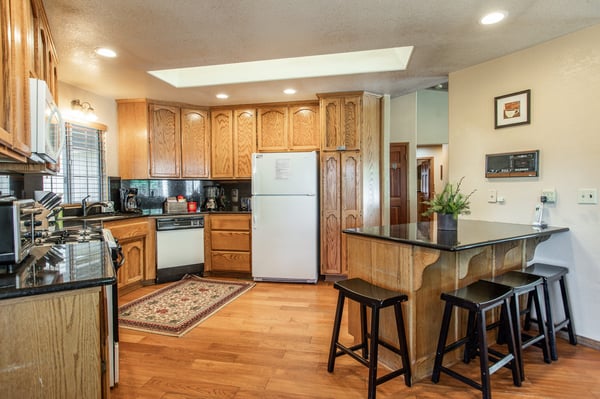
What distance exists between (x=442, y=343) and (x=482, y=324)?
10.7 inches

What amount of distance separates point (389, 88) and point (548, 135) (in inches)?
63.8

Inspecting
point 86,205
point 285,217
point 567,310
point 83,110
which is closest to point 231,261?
point 285,217

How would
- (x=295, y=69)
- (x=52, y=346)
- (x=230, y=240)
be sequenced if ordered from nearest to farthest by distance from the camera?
(x=52, y=346) < (x=295, y=69) < (x=230, y=240)

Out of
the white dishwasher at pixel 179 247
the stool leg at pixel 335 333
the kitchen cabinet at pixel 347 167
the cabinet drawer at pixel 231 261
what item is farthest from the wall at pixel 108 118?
the stool leg at pixel 335 333

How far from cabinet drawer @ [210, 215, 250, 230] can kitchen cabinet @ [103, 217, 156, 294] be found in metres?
0.71

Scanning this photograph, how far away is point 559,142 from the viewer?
2.44 m

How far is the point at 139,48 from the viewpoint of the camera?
8.33ft

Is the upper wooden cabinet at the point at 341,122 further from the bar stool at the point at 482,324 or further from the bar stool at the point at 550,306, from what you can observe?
the bar stool at the point at 482,324

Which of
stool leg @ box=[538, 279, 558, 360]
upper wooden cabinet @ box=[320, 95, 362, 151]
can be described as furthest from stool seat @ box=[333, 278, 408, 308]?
upper wooden cabinet @ box=[320, 95, 362, 151]

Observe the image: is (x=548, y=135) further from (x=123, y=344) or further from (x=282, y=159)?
(x=123, y=344)

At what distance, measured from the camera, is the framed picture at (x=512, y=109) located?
103 inches

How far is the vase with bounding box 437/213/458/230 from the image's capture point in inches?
85.4

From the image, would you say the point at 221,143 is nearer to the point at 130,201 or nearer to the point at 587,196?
the point at 130,201

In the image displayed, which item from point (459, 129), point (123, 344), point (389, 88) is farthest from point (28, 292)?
point (389, 88)
